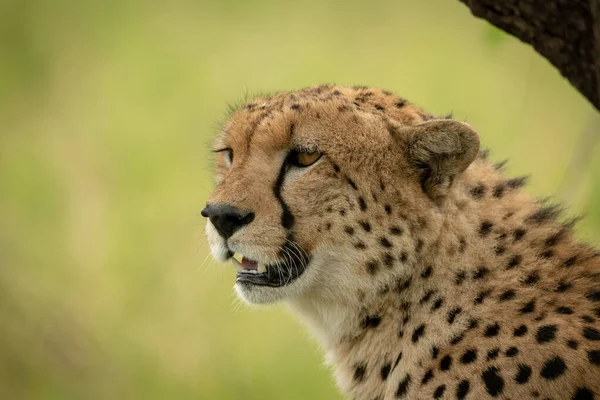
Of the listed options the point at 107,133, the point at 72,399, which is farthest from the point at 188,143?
the point at 72,399

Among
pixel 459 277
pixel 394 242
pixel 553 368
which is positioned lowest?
pixel 553 368

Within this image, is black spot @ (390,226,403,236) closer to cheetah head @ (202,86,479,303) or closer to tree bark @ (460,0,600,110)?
cheetah head @ (202,86,479,303)

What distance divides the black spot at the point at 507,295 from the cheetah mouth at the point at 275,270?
0.59 meters

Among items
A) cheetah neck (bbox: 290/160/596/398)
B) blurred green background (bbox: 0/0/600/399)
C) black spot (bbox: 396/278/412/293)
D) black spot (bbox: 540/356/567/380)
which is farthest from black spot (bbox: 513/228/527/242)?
blurred green background (bbox: 0/0/600/399)

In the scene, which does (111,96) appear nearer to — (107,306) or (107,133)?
(107,133)

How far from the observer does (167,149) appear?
790cm

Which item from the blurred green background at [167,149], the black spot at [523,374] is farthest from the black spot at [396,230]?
the blurred green background at [167,149]

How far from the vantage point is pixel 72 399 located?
20.3 ft

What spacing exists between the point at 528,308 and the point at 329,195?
685mm

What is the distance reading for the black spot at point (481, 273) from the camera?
10.6ft

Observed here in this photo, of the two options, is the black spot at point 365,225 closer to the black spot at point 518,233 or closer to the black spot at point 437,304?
the black spot at point 437,304

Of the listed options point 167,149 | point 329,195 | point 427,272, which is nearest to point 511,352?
point 427,272

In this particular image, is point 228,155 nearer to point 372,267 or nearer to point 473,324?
point 372,267

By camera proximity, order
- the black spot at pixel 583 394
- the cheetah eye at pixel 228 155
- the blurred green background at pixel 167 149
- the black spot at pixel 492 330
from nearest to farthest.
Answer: the black spot at pixel 583 394 < the black spot at pixel 492 330 < the cheetah eye at pixel 228 155 < the blurred green background at pixel 167 149
